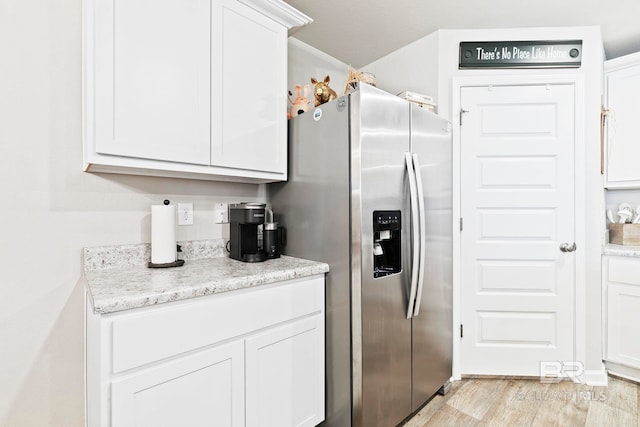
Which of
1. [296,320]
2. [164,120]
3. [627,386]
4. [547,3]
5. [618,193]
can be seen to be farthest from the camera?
[618,193]

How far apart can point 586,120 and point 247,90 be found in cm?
237

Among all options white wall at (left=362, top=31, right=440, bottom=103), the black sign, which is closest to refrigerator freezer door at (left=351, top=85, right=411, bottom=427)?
white wall at (left=362, top=31, right=440, bottom=103)

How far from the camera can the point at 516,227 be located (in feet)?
7.64

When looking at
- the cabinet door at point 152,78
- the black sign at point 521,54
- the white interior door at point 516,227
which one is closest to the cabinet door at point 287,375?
the cabinet door at point 152,78

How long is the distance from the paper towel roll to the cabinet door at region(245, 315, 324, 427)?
62 cm

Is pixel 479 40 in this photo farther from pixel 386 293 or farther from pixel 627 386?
pixel 627 386

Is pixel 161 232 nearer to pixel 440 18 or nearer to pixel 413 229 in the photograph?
pixel 413 229

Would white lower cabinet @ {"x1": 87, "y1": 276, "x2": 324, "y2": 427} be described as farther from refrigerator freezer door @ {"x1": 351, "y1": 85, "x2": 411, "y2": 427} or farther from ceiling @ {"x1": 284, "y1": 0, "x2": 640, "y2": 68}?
ceiling @ {"x1": 284, "y1": 0, "x2": 640, "y2": 68}

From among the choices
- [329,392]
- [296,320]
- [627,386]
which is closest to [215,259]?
[296,320]

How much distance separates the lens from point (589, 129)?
7.59 ft

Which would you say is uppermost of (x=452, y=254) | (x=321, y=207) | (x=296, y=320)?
(x=321, y=207)

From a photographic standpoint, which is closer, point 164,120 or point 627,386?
point 164,120

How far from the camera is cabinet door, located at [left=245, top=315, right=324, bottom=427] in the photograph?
54.6 inches

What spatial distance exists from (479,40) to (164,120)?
2264mm
